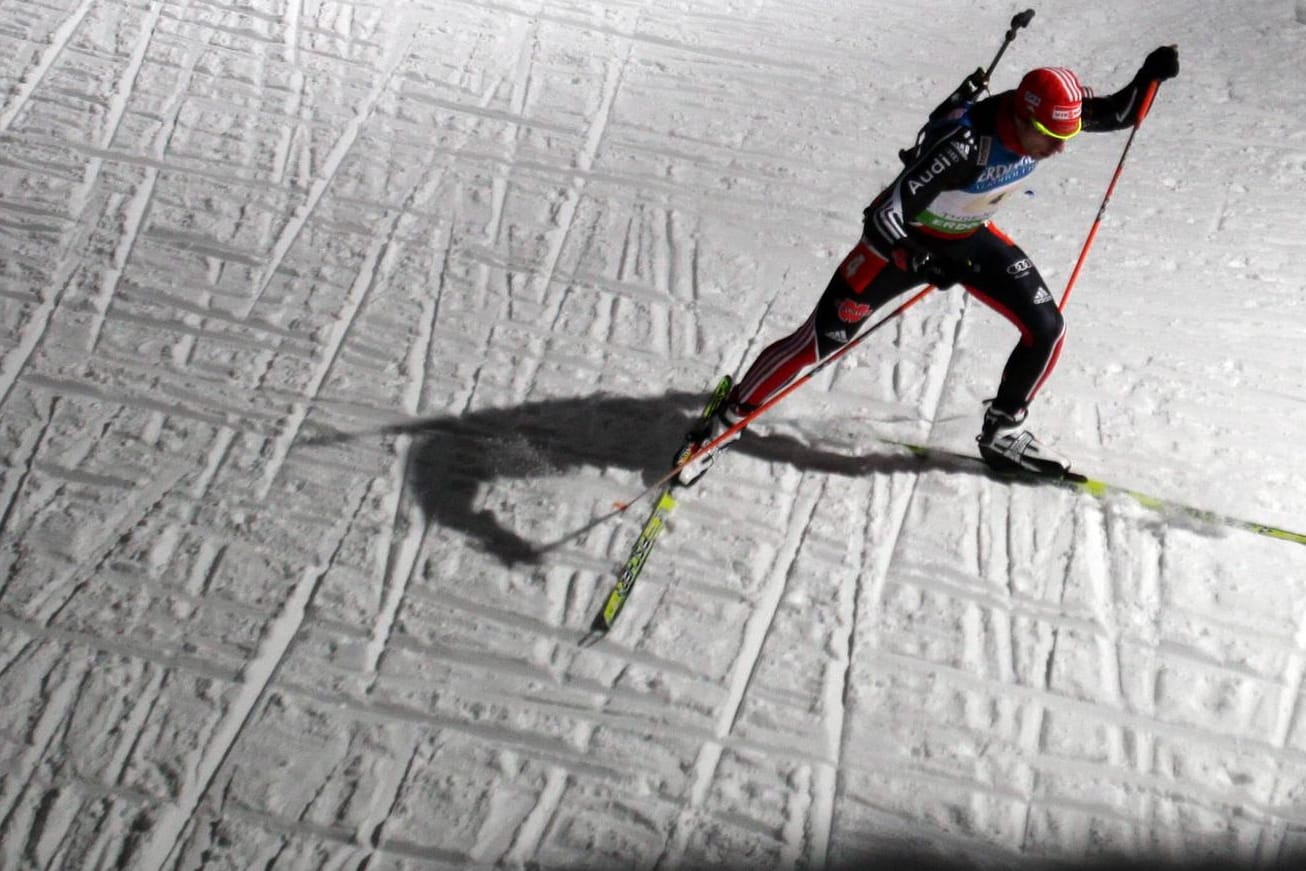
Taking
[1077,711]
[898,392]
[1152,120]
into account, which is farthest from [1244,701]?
[1152,120]

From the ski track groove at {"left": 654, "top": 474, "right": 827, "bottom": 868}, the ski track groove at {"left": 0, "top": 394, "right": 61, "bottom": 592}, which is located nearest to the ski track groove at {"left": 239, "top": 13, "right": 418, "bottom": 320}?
the ski track groove at {"left": 0, "top": 394, "right": 61, "bottom": 592}

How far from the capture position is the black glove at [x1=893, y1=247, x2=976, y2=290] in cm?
415

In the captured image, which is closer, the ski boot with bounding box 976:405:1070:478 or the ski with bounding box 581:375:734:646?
the ski with bounding box 581:375:734:646

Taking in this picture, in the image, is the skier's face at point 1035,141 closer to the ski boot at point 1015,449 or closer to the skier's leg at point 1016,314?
the skier's leg at point 1016,314

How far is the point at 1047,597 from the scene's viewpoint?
4.48 m

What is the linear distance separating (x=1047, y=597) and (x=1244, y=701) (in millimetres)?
773

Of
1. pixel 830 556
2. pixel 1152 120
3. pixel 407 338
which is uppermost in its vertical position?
pixel 1152 120

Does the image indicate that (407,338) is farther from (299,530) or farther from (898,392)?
(898,392)

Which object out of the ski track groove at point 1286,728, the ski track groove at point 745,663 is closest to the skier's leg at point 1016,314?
the ski track groove at point 745,663

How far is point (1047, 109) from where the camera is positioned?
12.7 feet

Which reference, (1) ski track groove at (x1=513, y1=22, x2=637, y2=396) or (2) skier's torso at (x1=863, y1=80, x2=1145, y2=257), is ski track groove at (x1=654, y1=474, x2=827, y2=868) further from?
(1) ski track groove at (x1=513, y1=22, x2=637, y2=396)

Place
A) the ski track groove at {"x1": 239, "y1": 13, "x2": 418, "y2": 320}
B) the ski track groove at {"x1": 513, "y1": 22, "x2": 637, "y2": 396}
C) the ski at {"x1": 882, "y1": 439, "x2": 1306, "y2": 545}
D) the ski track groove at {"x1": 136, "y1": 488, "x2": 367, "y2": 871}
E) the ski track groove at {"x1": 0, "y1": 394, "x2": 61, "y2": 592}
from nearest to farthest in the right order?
the ski track groove at {"x1": 136, "y1": 488, "x2": 367, "y2": 871}, the ski track groove at {"x1": 0, "y1": 394, "x2": 61, "y2": 592}, the ski at {"x1": 882, "y1": 439, "x2": 1306, "y2": 545}, the ski track groove at {"x1": 513, "y1": 22, "x2": 637, "y2": 396}, the ski track groove at {"x1": 239, "y1": 13, "x2": 418, "y2": 320}

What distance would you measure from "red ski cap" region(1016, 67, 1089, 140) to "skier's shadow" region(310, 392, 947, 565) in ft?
5.32

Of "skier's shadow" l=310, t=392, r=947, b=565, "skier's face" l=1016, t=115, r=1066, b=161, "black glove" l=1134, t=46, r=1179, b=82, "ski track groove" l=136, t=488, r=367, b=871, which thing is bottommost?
"ski track groove" l=136, t=488, r=367, b=871
